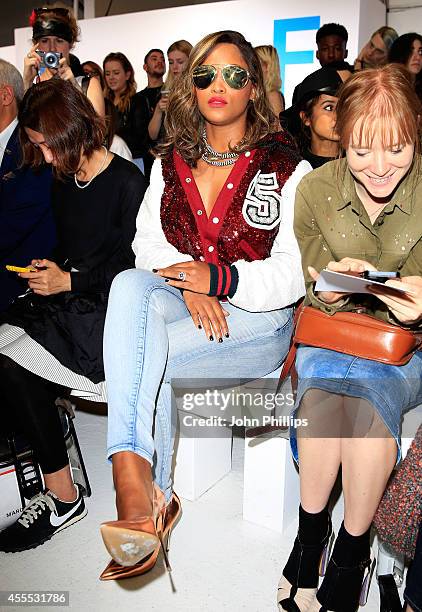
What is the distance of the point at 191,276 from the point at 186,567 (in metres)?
0.92

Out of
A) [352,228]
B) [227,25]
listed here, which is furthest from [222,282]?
[227,25]

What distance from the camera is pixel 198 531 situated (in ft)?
7.24

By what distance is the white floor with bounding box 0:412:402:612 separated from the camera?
1872 millimetres

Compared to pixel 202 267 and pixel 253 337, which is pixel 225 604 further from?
pixel 202 267

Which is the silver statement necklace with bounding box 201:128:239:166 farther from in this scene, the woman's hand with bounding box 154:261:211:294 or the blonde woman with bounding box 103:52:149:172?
the blonde woman with bounding box 103:52:149:172

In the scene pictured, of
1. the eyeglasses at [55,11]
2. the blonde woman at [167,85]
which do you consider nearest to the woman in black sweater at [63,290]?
the eyeglasses at [55,11]

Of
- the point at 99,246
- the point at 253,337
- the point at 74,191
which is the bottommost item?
the point at 253,337

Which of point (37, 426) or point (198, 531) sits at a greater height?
point (37, 426)

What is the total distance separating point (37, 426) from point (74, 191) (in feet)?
3.00

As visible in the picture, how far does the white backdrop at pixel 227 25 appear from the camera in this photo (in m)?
6.32

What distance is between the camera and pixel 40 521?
220 cm

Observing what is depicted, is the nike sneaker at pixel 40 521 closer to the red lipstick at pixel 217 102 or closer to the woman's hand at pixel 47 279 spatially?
the woman's hand at pixel 47 279

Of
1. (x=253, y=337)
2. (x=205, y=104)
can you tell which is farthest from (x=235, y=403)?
(x=205, y=104)

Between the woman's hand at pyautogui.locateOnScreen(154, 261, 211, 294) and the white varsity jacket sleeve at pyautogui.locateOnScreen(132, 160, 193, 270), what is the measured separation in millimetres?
197
